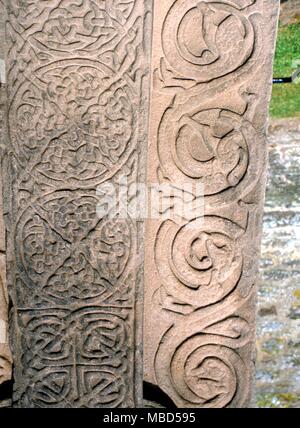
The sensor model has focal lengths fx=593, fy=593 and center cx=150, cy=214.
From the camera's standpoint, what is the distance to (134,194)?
1.66 meters

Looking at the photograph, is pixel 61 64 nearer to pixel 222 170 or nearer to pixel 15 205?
pixel 15 205

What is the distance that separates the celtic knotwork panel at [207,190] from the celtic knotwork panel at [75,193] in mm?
59

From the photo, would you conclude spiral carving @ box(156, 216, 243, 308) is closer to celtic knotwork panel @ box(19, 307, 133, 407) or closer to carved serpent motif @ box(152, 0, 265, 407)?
carved serpent motif @ box(152, 0, 265, 407)

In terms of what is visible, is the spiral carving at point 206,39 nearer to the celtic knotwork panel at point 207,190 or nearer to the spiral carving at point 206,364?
the celtic knotwork panel at point 207,190

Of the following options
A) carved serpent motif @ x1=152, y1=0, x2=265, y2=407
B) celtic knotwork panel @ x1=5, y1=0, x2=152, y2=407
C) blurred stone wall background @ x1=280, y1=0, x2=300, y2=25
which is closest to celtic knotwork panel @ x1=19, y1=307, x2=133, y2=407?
celtic knotwork panel @ x1=5, y1=0, x2=152, y2=407

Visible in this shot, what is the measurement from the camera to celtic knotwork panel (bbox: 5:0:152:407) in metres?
1.60

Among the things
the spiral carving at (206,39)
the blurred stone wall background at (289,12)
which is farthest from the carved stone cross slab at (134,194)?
the blurred stone wall background at (289,12)

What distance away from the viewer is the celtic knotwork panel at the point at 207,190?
158 cm

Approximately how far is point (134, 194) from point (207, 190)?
0.20 m

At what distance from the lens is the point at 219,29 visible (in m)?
1.57

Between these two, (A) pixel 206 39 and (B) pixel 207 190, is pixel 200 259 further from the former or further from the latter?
(A) pixel 206 39

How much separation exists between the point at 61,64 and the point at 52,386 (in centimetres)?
92

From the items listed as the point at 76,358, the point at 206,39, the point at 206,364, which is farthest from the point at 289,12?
the point at 76,358
